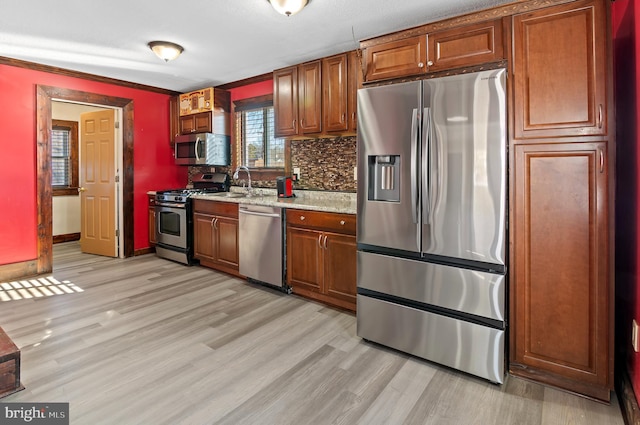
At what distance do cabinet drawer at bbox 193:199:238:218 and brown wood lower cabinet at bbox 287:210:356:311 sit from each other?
921 millimetres

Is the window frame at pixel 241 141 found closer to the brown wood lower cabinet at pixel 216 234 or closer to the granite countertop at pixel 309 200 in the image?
the granite countertop at pixel 309 200

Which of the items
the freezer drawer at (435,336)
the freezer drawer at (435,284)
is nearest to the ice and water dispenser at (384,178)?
the freezer drawer at (435,284)

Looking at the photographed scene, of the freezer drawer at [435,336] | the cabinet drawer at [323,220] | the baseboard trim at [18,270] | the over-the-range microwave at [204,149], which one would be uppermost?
the over-the-range microwave at [204,149]

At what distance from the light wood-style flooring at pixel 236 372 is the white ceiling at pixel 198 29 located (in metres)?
2.49

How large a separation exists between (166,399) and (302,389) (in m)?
0.74

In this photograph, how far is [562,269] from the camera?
1.95 metres

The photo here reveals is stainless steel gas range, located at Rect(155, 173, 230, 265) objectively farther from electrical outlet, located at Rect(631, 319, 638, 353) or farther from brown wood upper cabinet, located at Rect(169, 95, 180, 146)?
electrical outlet, located at Rect(631, 319, 638, 353)

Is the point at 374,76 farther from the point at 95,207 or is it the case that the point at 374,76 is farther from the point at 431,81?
the point at 95,207

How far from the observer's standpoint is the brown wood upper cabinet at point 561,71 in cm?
182

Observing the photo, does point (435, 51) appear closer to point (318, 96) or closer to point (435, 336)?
point (318, 96)

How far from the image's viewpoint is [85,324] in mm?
2822

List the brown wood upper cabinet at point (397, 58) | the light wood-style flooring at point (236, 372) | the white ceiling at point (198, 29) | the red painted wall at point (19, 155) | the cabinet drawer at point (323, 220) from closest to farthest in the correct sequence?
the light wood-style flooring at point (236, 372)
the brown wood upper cabinet at point (397, 58)
the white ceiling at point (198, 29)
the cabinet drawer at point (323, 220)
the red painted wall at point (19, 155)

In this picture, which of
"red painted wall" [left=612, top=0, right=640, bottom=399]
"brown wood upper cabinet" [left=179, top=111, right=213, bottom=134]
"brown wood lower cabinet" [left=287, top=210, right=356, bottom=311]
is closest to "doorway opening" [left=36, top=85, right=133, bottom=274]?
"brown wood upper cabinet" [left=179, top=111, right=213, bottom=134]

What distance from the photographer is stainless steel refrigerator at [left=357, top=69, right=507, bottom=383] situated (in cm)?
203
